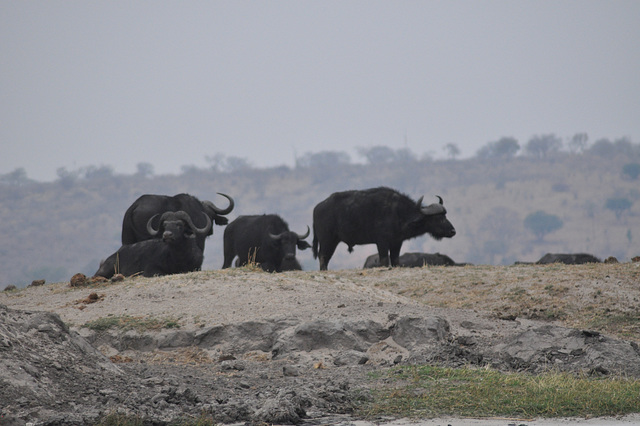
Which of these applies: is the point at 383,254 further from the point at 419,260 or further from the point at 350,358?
the point at 350,358

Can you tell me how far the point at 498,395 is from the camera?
8055 mm

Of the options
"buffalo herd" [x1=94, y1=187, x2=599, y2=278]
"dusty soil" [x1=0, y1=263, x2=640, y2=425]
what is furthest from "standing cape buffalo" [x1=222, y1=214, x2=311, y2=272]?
"dusty soil" [x1=0, y1=263, x2=640, y2=425]

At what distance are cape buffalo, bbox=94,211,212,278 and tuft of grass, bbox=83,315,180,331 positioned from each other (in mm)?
4509

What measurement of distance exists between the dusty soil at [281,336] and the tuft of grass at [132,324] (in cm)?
2

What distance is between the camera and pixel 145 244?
17.2 meters

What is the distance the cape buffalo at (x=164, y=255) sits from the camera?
16.8 m

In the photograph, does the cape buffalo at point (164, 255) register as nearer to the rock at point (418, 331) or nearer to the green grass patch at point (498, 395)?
the rock at point (418, 331)

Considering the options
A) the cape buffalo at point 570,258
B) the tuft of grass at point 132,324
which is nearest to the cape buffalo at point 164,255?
the tuft of grass at point 132,324

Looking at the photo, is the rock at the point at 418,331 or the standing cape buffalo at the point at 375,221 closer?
the rock at the point at 418,331

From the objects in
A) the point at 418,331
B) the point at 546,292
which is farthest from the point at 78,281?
the point at 546,292

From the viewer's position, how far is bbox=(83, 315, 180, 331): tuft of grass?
38.5 feet

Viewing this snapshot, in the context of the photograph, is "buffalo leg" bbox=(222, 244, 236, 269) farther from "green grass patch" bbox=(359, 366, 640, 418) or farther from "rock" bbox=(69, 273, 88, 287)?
"green grass patch" bbox=(359, 366, 640, 418)

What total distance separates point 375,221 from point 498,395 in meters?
14.3

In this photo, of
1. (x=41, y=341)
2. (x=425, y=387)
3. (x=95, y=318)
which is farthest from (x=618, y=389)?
(x=95, y=318)
